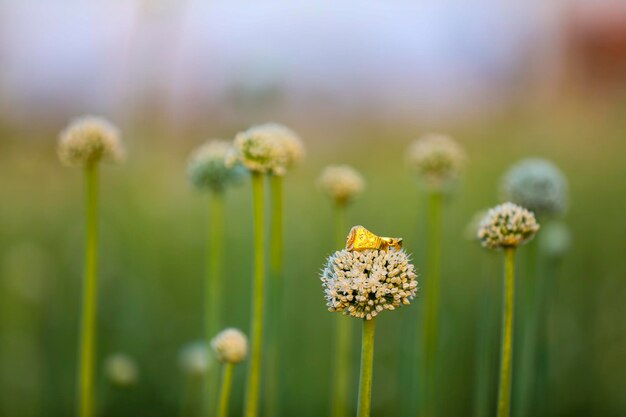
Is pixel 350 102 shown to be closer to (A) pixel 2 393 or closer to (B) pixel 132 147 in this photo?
(B) pixel 132 147

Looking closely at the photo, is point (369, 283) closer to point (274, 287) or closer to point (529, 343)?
point (274, 287)

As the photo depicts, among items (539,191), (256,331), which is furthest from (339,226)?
(539,191)

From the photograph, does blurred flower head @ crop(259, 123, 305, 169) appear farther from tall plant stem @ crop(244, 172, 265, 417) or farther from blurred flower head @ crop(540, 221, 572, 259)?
blurred flower head @ crop(540, 221, 572, 259)

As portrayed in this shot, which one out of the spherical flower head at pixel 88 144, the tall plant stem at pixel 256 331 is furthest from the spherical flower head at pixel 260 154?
the spherical flower head at pixel 88 144

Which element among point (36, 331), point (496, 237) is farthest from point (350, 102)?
point (496, 237)

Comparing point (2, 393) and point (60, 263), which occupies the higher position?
point (60, 263)

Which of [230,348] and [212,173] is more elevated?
[212,173]
